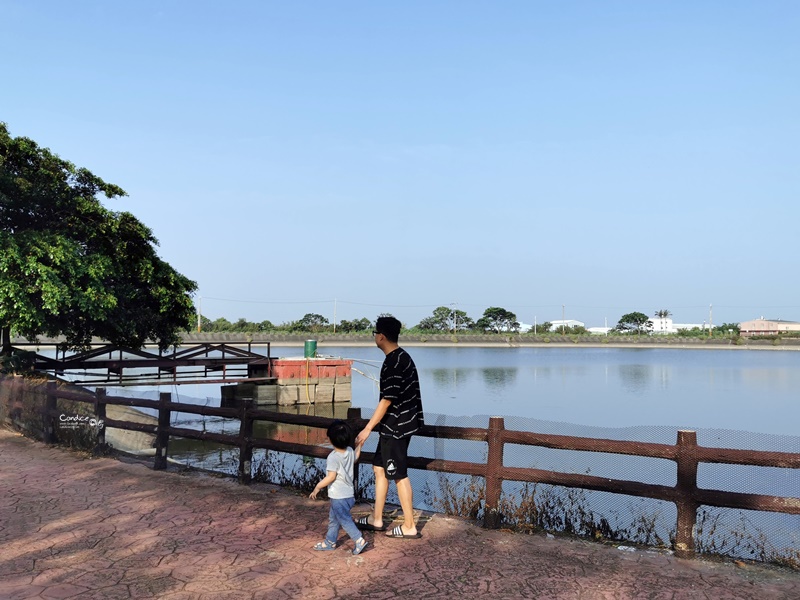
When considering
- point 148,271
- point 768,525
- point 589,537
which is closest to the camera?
point 589,537

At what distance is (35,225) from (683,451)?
17183 millimetres

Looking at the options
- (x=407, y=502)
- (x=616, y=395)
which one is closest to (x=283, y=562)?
(x=407, y=502)

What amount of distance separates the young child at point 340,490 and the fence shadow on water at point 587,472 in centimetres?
117

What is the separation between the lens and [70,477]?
8.61 meters

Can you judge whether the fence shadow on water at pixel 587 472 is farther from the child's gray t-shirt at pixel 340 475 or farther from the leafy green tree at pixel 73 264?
the leafy green tree at pixel 73 264

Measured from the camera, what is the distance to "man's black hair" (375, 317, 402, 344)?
19.4ft

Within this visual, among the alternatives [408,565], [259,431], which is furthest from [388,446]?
[259,431]

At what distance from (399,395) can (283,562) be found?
1.75 m

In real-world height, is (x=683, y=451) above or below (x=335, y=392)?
above

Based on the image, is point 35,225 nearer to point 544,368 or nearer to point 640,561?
point 640,561

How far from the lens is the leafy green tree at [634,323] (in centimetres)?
12369

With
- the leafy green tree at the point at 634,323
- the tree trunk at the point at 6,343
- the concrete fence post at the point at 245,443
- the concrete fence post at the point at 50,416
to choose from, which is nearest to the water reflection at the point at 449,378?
the tree trunk at the point at 6,343

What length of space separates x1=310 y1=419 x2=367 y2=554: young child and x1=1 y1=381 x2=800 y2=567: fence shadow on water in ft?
3.83

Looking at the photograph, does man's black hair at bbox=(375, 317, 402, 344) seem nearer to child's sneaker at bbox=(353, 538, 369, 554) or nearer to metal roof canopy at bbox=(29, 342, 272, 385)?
child's sneaker at bbox=(353, 538, 369, 554)
